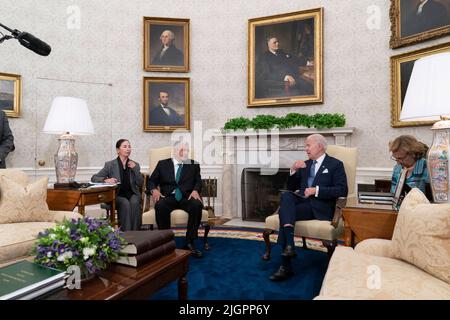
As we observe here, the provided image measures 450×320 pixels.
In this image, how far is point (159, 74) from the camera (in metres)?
5.85

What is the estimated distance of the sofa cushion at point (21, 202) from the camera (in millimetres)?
2641

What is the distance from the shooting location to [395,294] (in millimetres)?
1305

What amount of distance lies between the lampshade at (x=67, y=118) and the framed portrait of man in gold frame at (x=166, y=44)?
233 centimetres

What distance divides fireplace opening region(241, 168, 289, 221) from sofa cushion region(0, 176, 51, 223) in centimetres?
343

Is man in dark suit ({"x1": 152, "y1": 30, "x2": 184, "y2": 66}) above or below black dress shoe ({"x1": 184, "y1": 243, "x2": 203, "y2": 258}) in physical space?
above

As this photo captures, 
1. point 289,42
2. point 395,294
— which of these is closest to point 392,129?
point 289,42

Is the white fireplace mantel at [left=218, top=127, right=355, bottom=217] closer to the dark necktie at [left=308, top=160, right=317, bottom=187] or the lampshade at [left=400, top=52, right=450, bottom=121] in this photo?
the dark necktie at [left=308, top=160, right=317, bottom=187]

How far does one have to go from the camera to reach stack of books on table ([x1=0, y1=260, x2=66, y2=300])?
47.3 inches

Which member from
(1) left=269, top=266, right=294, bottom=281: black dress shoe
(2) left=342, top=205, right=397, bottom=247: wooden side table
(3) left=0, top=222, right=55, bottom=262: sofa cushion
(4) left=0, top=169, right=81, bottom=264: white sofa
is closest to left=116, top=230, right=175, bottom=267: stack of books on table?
(4) left=0, top=169, right=81, bottom=264: white sofa

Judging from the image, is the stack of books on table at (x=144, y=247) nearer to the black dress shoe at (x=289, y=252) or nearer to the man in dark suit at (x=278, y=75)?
the black dress shoe at (x=289, y=252)

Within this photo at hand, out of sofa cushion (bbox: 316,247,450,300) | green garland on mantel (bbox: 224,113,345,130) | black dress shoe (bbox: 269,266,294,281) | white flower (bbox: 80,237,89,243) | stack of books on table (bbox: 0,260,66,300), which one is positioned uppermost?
green garland on mantel (bbox: 224,113,345,130)

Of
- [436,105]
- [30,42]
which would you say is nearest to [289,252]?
[436,105]
